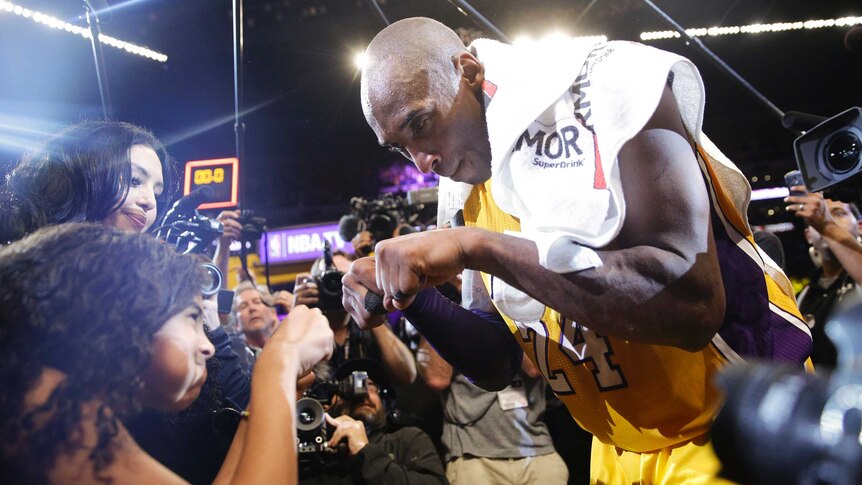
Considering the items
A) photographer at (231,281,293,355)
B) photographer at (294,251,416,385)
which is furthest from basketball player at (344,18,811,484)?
photographer at (231,281,293,355)

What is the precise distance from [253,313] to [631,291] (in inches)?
150

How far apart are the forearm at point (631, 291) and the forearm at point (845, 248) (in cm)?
291

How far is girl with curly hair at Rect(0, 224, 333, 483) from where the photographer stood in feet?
3.40

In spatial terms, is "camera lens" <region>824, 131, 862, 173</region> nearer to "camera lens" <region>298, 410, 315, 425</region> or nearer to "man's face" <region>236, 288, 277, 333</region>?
"camera lens" <region>298, 410, 315, 425</region>

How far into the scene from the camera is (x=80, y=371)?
108 cm

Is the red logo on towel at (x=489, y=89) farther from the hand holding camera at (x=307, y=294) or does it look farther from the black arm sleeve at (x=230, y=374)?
the hand holding camera at (x=307, y=294)

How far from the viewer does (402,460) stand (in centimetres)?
324

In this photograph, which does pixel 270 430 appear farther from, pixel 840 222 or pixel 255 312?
pixel 840 222

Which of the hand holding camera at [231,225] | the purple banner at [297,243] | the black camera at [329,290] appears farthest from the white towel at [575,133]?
the purple banner at [297,243]

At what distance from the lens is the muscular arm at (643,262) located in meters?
1.09

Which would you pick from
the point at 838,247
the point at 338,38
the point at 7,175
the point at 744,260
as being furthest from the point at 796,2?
the point at 7,175

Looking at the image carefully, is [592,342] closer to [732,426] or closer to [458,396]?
[732,426]

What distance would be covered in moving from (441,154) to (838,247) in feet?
9.93

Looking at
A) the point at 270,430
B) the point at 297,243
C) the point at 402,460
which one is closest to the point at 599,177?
the point at 270,430
